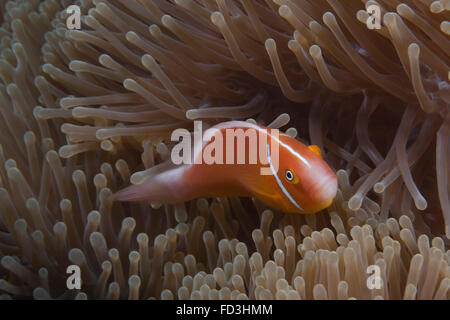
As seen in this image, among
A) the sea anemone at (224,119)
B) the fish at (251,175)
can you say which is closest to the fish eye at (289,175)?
the fish at (251,175)

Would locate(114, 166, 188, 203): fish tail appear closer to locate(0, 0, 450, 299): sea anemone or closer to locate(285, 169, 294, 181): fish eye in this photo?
locate(0, 0, 450, 299): sea anemone

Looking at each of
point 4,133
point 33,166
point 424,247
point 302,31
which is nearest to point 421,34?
point 302,31


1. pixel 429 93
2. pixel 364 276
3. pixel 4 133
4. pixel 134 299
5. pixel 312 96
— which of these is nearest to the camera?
pixel 364 276

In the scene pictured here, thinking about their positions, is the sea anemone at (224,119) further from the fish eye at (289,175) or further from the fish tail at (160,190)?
the fish eye at (289,175)

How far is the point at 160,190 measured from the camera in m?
1.44

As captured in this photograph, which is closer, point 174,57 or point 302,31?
point 302,31

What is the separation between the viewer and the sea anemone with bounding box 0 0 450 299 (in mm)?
1287

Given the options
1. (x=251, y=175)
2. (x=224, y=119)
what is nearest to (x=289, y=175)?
(x=251, y=175)

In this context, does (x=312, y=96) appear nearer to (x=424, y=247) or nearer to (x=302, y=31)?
(x=302, y=31)

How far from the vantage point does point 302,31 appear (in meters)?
1.42

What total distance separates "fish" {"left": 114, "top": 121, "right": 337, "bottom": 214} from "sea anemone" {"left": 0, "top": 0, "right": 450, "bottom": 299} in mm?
66

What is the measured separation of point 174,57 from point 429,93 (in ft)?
2.64

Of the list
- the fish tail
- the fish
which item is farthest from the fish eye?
the fish tail

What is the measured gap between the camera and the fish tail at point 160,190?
1.41 meters
